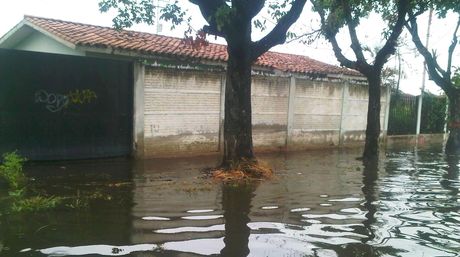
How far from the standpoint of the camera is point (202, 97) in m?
11.1

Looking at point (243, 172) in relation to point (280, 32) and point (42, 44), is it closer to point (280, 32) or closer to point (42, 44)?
point (280, 32)

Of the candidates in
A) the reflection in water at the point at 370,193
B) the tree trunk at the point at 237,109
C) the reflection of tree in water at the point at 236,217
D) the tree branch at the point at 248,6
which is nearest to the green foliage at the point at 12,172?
the reflection of tree in water at the point at 236,217

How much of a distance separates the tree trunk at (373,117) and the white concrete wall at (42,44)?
8.27 m

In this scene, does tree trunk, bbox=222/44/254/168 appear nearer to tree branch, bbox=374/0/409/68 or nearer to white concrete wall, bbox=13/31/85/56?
tree branch, bbox=374/0/409/68

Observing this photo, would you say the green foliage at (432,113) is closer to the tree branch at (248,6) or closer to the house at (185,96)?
the house at (185,96)

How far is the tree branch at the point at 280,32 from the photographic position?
8.38 m

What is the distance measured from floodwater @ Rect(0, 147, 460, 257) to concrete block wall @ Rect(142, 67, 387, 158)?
58.9 inches

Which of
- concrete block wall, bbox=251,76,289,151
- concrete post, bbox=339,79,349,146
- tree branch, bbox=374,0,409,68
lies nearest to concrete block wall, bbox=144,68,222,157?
concrete block wall, bbox=251,76,289,151

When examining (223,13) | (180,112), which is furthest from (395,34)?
(223,13)

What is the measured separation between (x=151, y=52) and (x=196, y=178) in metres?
5.27

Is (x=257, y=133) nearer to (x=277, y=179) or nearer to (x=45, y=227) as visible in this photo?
(x=277, y=179)

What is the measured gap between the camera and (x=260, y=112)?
40.8ft

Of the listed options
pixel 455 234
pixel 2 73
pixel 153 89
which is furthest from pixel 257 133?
pixel 455 234

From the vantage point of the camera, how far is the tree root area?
793cm
